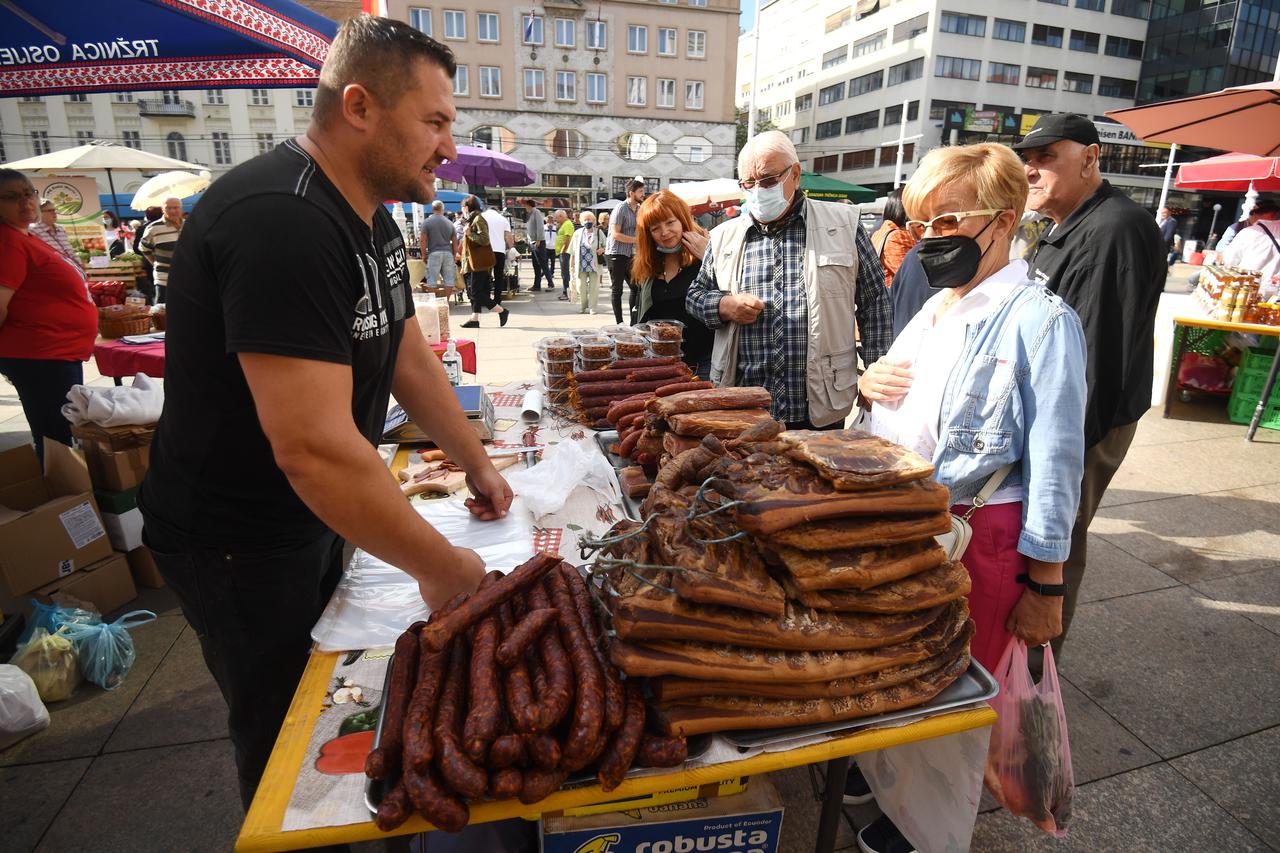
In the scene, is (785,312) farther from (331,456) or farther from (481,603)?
(331,456)

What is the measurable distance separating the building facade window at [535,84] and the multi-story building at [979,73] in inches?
809

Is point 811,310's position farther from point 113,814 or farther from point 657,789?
point 113,814

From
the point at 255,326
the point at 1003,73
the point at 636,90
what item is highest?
the point at 1003,73

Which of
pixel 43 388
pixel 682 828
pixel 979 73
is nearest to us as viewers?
pixel 682 828

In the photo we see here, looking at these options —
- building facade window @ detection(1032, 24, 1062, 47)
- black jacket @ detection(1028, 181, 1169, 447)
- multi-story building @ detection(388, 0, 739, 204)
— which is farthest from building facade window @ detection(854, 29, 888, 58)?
black jacket @ detection(1028, 181, 1169, 447)

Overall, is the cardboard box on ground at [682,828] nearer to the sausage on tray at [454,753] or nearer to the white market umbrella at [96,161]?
the sausage on tray at [454,753]

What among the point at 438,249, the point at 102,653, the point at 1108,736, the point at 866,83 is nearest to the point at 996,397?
the point at 1108,736

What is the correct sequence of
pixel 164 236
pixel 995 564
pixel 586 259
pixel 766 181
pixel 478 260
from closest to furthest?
pixel 995 564 < pixel 766 181 < pixel 164 236 < pixel 478 260 < pixel 586 259

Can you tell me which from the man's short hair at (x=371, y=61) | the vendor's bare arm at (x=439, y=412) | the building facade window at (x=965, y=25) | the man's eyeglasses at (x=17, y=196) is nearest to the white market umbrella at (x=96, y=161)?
the man's eyeglasses at (x=17, y=196)

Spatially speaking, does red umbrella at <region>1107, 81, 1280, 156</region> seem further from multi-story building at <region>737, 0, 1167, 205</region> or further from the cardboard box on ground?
multi-story building at <region>737, 0, 1167, 205</region>

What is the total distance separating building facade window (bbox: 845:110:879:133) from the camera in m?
59.1

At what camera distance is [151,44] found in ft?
14.1

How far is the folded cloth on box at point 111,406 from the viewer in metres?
3.97

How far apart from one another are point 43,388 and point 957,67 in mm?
63814
